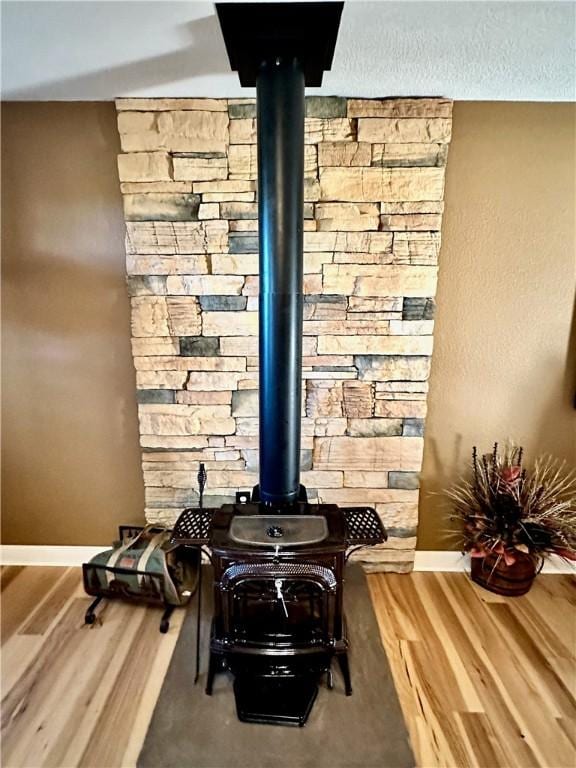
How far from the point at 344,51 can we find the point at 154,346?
1371mm

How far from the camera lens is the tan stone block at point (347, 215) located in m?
1.81

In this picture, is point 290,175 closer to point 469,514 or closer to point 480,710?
point 469,514

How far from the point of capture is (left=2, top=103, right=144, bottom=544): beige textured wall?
1859mm

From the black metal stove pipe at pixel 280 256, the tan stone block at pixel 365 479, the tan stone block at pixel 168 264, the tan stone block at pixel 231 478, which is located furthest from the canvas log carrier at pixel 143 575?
the tan stone block at pixel 168 264

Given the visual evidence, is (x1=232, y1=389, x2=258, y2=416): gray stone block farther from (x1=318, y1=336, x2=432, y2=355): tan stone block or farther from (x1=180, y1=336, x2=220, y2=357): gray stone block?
(x1=318, y1=336, x2=432, y2=355): tan stone block

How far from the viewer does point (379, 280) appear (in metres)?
1.85

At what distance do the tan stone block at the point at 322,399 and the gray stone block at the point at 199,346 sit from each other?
0.46 m

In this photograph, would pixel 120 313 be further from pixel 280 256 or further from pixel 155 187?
pixel 280 256

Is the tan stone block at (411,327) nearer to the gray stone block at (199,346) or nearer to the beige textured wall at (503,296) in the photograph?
the beige textured wall at (503,296)

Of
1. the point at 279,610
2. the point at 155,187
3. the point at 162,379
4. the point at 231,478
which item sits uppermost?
the point at 155,187

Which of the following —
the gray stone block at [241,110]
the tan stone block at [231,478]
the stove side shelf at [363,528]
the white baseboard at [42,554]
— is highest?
the gray stone block at [241,110]

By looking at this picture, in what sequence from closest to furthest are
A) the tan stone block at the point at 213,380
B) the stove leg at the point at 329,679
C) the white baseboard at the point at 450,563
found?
the stove leg at the point at 329,679, the tan stone block at the point at 213,380, the white baseboard at the point at 450,563

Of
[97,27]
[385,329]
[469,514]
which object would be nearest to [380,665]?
[469,514]

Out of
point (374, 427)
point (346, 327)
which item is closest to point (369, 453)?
point (374, 427)
